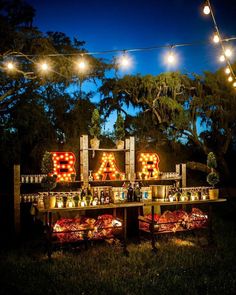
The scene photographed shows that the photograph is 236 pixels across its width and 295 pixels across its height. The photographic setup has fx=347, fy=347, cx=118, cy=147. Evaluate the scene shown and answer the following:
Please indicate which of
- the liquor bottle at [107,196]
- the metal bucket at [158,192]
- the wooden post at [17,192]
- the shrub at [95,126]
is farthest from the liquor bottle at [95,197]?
the wooden post at [17,192]

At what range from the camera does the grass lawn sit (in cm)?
573

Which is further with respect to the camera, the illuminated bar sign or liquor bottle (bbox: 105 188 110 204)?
the illuminated bar sign

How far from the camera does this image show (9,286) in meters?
5.85

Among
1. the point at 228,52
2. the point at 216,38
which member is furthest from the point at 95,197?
the point at 228,52

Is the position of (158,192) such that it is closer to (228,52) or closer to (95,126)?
(95,126)

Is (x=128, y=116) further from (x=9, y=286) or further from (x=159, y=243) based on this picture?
(x=9, y=286)

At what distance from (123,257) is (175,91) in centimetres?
1057

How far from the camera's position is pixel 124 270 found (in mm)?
6680

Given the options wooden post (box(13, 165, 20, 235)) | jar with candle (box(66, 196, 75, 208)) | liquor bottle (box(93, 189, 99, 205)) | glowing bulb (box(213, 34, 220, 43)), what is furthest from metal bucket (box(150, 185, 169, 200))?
glowing bulb (box(213, 34, 220, 43))

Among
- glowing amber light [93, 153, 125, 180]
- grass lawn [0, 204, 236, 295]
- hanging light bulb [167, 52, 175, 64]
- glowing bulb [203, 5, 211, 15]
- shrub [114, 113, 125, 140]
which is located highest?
glowing bulb [203, 5, 211, 15]

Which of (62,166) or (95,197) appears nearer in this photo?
(95,197)

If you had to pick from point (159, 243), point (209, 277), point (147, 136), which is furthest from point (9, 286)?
point (147, 136)

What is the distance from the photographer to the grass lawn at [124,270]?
5.73 m

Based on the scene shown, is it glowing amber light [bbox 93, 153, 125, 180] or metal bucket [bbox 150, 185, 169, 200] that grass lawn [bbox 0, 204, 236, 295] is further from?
glowing amber light [bbox 93, 153, 125, 180]
